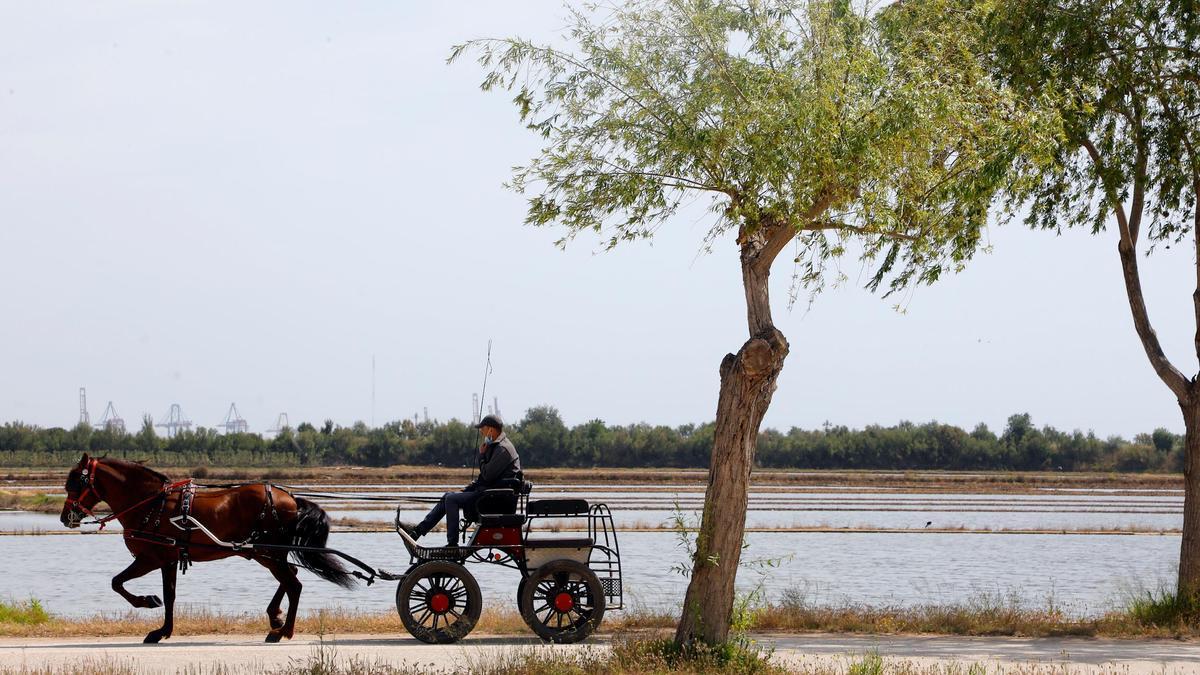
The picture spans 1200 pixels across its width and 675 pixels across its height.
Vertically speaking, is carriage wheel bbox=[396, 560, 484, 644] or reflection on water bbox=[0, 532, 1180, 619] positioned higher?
carriage wheel bbox=[396, 560, 484, 644]

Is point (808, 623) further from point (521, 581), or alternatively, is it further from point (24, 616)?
point (24, 616)

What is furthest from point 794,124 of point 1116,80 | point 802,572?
point 802,572

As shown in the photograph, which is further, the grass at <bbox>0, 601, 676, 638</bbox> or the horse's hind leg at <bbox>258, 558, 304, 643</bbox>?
the grass at <bbox>0, 601, 676, 638</bbox>

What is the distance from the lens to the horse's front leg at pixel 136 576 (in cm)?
1262

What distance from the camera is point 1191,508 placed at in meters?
15.2

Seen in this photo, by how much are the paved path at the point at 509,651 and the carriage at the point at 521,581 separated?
0.23 metres

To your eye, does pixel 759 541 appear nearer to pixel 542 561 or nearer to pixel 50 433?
pixel 542 561

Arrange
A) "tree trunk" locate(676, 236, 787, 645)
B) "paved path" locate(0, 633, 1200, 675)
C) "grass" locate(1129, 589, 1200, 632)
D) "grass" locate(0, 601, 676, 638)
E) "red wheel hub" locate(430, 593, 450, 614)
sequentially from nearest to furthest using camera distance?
"tree trunk" locate(676, 236, 787, 645)
"paved path" locate(0, 633, 1200, 675)
"red wheel hub" locate(430, 593, 450, 614)
"grass" locate(0, 601, 676, 638)
"grass" locate(1129, 589, 1200, 632)

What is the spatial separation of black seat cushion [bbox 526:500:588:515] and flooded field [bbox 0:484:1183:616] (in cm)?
215

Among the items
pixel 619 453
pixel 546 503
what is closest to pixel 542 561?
pixel 546 503

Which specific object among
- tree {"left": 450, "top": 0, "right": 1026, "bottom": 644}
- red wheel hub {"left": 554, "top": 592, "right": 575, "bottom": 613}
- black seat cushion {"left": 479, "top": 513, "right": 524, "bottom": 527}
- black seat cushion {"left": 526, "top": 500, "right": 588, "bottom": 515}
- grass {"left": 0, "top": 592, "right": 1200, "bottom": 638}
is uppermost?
tree {"left": 450, "top": 0, "right": 1026, "bottom": 644}

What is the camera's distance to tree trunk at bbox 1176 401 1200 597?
14992 mm

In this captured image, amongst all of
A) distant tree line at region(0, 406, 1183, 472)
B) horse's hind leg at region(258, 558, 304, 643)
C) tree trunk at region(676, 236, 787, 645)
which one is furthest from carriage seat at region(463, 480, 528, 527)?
distant tree line at region(0, 406, 1183, 472)

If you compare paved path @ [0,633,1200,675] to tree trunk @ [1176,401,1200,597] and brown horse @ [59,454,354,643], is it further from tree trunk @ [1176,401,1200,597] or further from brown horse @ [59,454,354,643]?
tree trunk @ [1176,401,1200,597]
